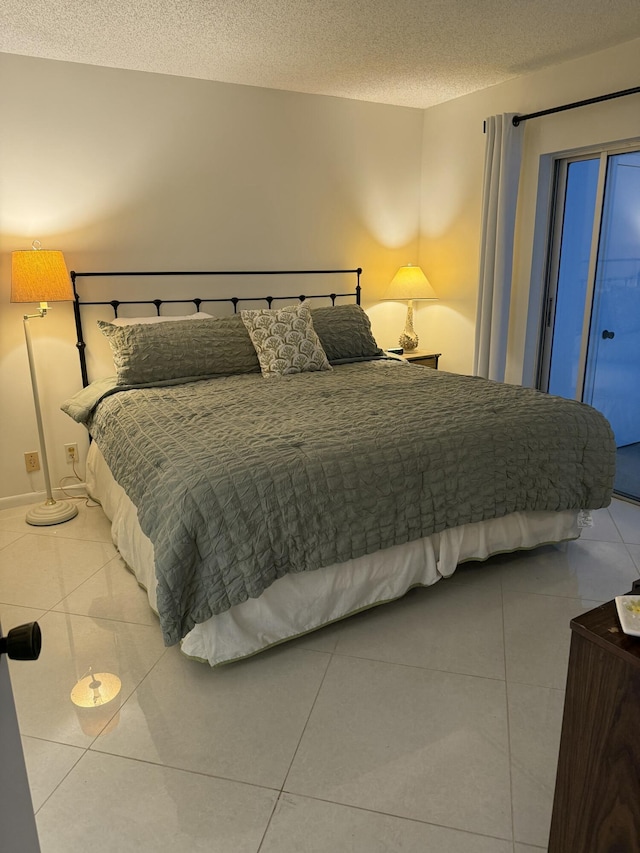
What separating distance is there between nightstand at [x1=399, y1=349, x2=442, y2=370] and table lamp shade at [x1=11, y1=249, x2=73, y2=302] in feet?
7.77

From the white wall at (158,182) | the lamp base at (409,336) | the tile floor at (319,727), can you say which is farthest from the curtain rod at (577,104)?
the tile floor at (319,727)

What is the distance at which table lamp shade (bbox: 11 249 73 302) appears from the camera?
297 centimetres

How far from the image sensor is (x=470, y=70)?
3.56 meters

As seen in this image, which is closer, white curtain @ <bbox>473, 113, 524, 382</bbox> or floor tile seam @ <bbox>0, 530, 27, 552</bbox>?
floor tile seam @ <bbox>0, 530, 27, 552</bbox>

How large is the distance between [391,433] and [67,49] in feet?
8.66

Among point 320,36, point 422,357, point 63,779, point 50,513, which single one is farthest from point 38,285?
point 422,357

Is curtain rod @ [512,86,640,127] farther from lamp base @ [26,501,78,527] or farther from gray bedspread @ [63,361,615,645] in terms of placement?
lamp base @ [26,501,78,527]

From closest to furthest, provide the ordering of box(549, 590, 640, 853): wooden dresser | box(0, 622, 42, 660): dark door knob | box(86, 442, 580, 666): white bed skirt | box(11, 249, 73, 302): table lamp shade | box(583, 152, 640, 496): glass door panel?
box(0, 622, 42, 660): dark door knob, box(549, 590, 640, 853): wooden dresser, box(86, 442, 580, 666): white bed skirt, box(11, 249, 73, 302): table lamp shade, box(583, 152, 640, 496): glass door panel

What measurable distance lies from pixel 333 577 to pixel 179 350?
1668 millimetres

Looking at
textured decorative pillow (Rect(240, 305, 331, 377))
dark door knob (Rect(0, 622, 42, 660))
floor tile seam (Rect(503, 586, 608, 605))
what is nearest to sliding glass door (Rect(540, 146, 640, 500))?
floor tile seam (Rect(503, 586, 608, 605))

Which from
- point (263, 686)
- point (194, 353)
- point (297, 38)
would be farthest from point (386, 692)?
point (297, 38)

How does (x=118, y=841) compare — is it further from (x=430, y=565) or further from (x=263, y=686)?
(x=430, y=565)

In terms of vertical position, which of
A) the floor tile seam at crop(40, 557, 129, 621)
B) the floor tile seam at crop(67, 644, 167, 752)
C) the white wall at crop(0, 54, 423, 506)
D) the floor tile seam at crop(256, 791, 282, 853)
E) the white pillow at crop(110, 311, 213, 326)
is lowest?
the floor tile seam at crop(40, 557, 129, 621)

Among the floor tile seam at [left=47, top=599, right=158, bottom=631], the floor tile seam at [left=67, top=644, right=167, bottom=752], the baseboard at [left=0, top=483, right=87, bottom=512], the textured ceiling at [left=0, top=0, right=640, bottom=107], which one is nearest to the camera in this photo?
the floor tile seam at [left=67, top=644, right=167, bottom=752]
